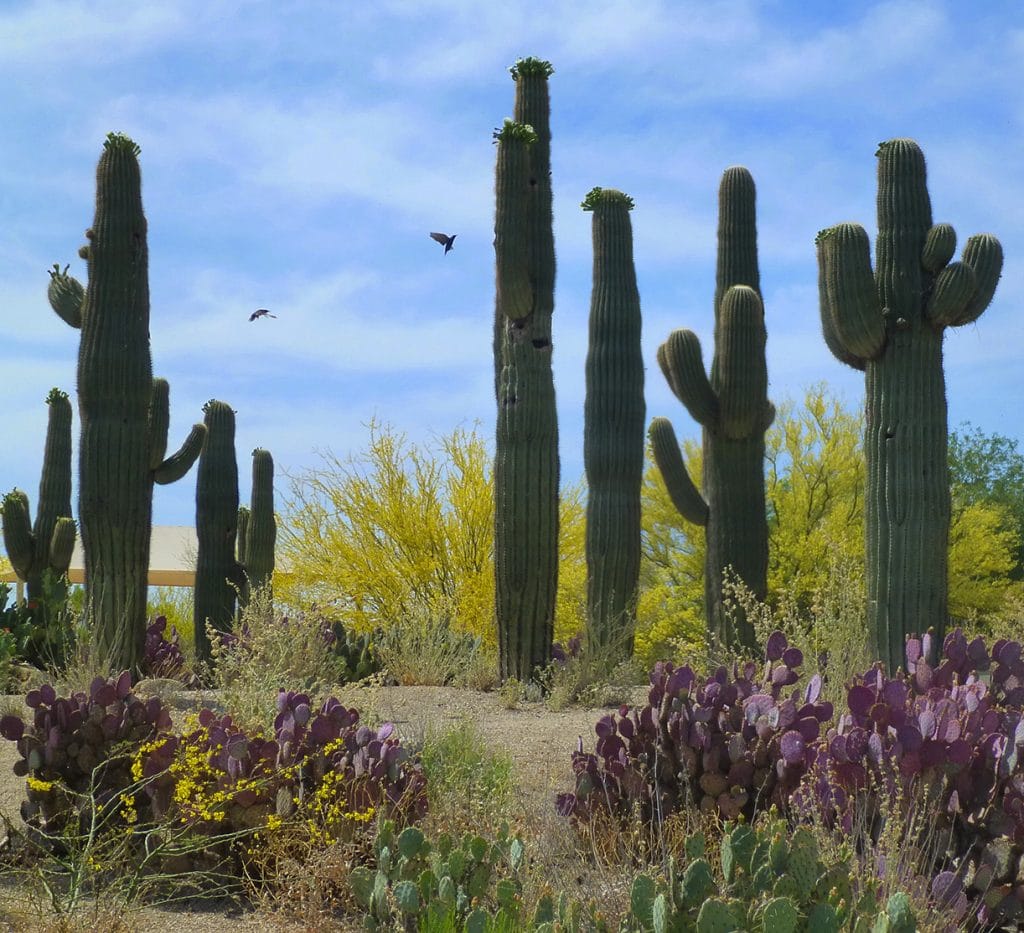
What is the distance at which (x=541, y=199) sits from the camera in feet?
43.6

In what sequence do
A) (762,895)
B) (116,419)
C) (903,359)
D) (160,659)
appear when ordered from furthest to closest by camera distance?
(160,659)
(116,419)
(903,359)
(762,895)

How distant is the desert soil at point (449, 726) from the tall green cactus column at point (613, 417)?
1635 millimetres

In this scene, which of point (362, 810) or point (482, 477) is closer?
point (362, 810)

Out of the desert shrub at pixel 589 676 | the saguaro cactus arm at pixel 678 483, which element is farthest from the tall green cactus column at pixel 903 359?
the saguaro cactus arm at pixel 678 483

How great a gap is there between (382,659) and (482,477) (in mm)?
5823

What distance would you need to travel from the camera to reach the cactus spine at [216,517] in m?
16.8

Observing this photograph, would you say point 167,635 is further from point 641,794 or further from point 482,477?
point 641,794

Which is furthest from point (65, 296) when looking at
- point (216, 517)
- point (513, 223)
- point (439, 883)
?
point (439, 883)

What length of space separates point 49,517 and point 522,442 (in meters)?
8.81

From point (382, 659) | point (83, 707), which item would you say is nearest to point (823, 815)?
point (83, 707)

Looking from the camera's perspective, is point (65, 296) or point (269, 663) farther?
point (65, 296)

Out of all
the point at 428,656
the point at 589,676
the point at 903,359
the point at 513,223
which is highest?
the point at 513,223

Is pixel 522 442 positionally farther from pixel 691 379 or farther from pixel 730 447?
pixel 730 447

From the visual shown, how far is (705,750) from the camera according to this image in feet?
19.2
